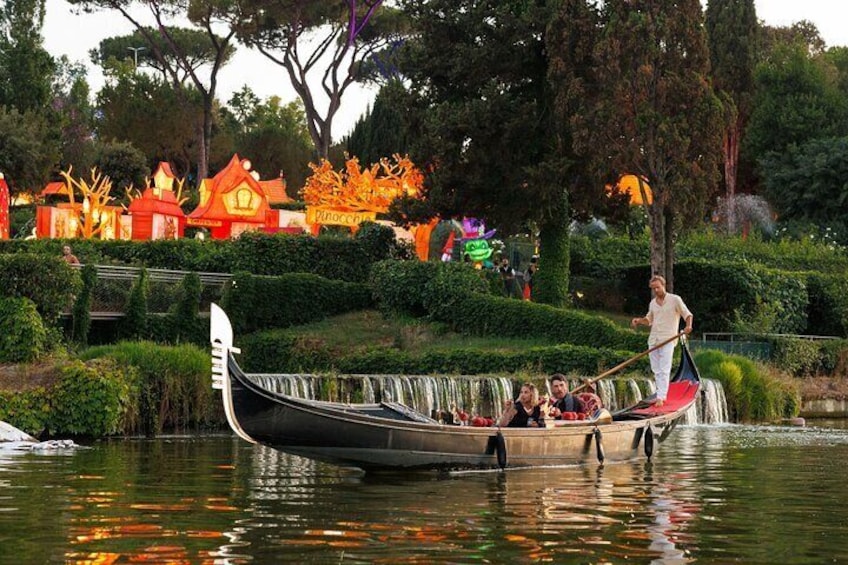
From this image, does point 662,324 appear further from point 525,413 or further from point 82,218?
point 82,218

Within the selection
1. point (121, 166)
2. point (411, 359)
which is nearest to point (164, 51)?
point (121, 166)

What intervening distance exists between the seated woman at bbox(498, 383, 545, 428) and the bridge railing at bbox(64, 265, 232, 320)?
683 inches

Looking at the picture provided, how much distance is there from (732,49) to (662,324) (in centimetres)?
5797

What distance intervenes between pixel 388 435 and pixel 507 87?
2942 centimetres

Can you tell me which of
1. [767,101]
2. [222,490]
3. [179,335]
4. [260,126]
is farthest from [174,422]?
[260,126]

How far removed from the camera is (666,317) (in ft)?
83.6

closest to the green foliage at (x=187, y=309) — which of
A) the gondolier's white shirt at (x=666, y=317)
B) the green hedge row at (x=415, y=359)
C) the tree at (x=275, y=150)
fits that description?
the green hedge row at (x=415, y=359)

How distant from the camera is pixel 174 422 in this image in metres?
30.8

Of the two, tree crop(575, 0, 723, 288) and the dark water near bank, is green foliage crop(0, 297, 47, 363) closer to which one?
the dark water near bank

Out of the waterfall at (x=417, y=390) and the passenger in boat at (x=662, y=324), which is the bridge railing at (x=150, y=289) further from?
the passenger in boat at (x=662, y=324)

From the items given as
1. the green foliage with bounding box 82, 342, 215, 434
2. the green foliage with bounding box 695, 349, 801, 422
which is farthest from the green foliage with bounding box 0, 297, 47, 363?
the green foliage with bounding box 695, 349, 801, 422

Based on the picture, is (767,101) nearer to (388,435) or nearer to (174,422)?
(174,422)

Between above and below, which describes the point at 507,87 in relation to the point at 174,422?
above

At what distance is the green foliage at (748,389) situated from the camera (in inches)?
1437
